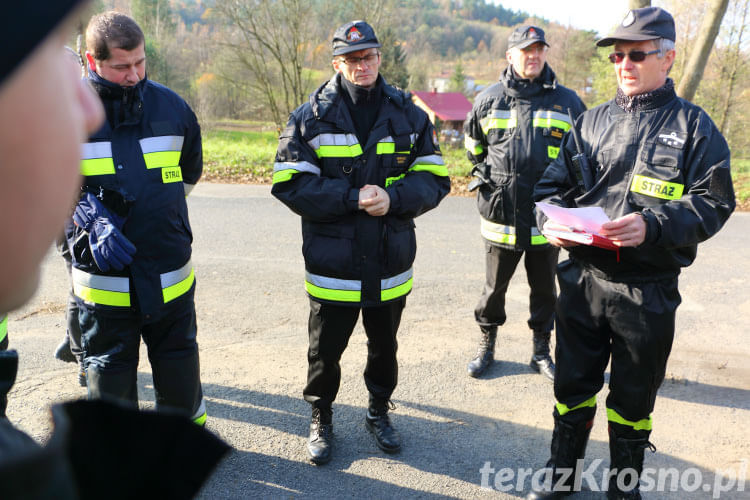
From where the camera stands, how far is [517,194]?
4477mm

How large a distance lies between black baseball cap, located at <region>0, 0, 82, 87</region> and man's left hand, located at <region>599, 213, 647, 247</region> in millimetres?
2665

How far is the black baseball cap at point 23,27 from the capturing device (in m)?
0.47

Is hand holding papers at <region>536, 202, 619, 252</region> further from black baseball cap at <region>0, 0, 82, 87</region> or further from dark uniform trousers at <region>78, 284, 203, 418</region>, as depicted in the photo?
black baseball cap at <region>0, 0, 82, 87</region>

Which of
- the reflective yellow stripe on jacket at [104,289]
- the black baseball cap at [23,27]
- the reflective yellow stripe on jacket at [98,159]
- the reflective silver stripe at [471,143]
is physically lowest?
the reflective yellow stripe on jacket at [104,289]

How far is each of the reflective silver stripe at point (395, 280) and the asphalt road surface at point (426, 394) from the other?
1.01 meters

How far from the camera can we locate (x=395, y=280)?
11.3 feet

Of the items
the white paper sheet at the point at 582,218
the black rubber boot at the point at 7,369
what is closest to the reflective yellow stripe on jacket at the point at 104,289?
the white paper sheet at the point at 582,218

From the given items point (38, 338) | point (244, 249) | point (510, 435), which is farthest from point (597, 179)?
point (244, 249)

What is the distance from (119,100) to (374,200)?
1.39m

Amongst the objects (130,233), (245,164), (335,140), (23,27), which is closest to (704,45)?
(335,140)

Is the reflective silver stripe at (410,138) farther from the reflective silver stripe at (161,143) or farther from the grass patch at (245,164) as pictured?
the grass patch at (245,164)

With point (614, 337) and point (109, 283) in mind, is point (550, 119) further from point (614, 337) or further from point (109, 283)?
point (109, 283)

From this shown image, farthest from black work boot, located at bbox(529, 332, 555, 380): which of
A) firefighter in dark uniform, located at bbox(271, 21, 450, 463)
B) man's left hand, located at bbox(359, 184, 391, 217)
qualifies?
man's left hand, located at bbox(359, 184, 391, 217)

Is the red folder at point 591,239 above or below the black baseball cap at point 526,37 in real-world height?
below
